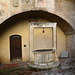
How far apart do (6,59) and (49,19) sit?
16.8 feet

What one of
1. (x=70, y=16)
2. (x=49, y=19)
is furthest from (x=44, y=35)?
(x=70, y=16)

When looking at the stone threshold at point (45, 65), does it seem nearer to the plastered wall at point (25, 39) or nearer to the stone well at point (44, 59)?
the stone well at point (44, 59)

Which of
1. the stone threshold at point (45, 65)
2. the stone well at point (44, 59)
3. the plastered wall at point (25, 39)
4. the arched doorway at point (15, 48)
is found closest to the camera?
the stone threshold at point (45, 65)

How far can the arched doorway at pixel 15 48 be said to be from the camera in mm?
8305

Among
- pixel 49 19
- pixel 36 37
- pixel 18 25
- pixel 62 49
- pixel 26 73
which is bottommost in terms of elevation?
pixel 26 73

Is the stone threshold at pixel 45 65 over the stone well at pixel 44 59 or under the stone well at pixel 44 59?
under

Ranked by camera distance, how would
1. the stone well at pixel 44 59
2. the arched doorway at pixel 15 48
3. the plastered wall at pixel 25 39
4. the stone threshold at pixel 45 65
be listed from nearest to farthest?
the stone threshold at pixel 45 65 < the stone well at pixel 44 59 < the plastered wall at pixel 25 39 < the arched doorway at pixel 15 48

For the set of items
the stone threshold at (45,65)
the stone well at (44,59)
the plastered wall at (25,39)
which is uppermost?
the plastered wall at (25,39)

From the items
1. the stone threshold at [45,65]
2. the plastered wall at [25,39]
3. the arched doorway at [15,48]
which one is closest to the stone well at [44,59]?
the stone threshold at [45,65]

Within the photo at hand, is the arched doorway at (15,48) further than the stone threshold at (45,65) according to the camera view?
Yes

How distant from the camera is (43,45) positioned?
8805mm

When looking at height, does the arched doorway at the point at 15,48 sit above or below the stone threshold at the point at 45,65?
above

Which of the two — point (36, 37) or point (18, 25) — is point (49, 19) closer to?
point (36, 37)

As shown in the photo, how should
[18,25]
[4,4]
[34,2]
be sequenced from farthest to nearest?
[18,25]
[34,2]
[4,4]
